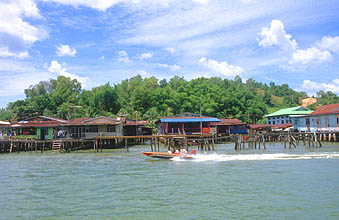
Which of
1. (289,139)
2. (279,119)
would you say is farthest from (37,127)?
(279,119)

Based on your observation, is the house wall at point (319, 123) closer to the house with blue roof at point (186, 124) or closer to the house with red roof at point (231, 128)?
the house with red roof at point (231, 128)

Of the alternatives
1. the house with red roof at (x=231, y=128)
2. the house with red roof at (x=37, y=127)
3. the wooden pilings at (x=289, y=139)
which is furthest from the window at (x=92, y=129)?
the house with red roof at (x=231, y=128)

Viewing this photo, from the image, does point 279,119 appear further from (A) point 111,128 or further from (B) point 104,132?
(B) point 104,132

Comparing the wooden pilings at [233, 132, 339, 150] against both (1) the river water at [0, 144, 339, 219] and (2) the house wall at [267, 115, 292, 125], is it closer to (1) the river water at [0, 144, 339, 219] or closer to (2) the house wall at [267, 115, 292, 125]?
(1) the river water at [0, 144, 339, 219]

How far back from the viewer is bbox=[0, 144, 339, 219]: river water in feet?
41.6

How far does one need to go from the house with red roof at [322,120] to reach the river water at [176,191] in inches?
1058

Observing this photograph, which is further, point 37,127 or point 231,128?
point 231,128

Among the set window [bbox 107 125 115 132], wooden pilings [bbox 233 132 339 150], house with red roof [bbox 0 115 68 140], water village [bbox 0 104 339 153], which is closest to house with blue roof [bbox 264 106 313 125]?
water village [bbox 0 104 339 153]

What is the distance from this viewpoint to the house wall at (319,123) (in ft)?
156

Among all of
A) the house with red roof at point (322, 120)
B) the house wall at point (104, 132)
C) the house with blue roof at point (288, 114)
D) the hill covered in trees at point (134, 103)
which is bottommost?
the house wall at point (104, 132)

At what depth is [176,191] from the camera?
15953mm

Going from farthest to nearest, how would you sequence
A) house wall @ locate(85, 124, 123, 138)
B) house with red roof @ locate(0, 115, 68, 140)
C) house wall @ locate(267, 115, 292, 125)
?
1. house wall @ locate(267, 115, 292, 125)
2. house with red roof @ locate(0, 115, 68, 140)
3. house wall @ locate(85, 124, 123, 138)

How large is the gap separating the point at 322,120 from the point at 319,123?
36.1 inches

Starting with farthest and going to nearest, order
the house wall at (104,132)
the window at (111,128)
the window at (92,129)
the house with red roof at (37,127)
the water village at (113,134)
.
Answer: the house with red roof at (37,127)
the window at (92,129)
the window at (111,128)
the house wall at (104,132)
the water village at (113,134)
